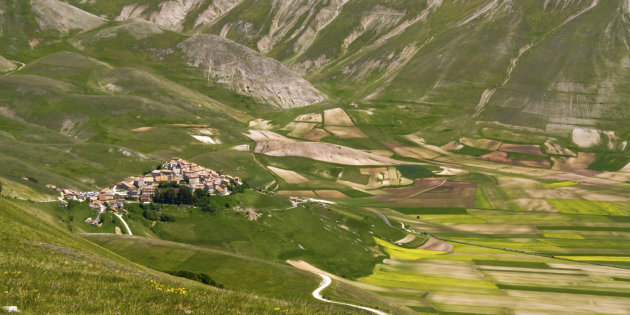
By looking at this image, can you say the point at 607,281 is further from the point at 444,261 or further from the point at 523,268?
the point at 444,261

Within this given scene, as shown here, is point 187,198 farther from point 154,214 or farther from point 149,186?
point 154,214

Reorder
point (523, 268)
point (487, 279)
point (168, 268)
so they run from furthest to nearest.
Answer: point (523, 268) → point (487, 279) → point (168, 268)

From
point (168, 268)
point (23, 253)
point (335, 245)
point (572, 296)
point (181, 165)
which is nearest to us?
point (23, 253)

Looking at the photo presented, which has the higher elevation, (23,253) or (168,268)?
(23,253)

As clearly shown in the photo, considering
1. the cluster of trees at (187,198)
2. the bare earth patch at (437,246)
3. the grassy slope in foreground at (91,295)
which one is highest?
the grassy slope in foreground at (91,295)

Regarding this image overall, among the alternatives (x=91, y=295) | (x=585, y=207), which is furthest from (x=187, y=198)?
(x=585, y=207)

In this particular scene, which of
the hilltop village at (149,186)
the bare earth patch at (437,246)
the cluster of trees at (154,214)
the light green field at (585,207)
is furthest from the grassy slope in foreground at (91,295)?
the light green field at (585,207)

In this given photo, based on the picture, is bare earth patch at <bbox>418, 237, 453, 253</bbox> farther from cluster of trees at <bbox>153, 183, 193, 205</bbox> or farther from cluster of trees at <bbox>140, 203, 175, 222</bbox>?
cluster of trees at <bbox>140, 203, 175, 222</bbox>

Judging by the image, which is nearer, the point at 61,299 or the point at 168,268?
the point at 61,299

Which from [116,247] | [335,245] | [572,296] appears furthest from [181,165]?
[572,296]

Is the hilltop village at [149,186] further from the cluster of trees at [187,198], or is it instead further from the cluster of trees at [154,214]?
the cluster of trees at [154,214]
